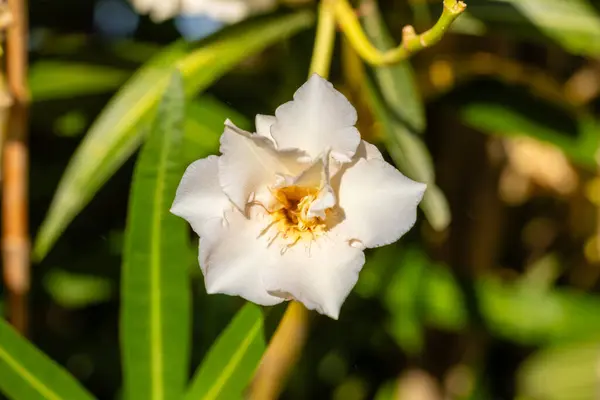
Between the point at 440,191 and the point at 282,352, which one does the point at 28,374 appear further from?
the point at 440,191

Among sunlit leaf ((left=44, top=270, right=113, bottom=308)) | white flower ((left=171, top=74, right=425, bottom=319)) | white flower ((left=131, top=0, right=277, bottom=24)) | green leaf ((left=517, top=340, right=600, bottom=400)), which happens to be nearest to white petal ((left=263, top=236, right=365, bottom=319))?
white flower ((left=171, top=74, right=425, bottom=319))

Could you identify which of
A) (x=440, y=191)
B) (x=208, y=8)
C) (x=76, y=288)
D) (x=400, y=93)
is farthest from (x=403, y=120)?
(x=76, y=288)

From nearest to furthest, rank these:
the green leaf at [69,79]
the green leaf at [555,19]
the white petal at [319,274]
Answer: the white petal at [319,274]
the green leaf at [555,19]
the green leaf at [69,79]

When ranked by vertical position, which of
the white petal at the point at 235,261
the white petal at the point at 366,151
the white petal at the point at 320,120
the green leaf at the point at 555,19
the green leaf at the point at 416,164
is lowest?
the green leaf at the point at 416,164

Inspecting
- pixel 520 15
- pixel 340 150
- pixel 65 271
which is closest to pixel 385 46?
pixel 520 15

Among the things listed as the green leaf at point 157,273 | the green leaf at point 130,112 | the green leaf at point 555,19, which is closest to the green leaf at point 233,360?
the green leaf at point 157,273

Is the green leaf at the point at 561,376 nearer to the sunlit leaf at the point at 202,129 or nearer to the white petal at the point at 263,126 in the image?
the sunlit leaf at the point at 202,129
